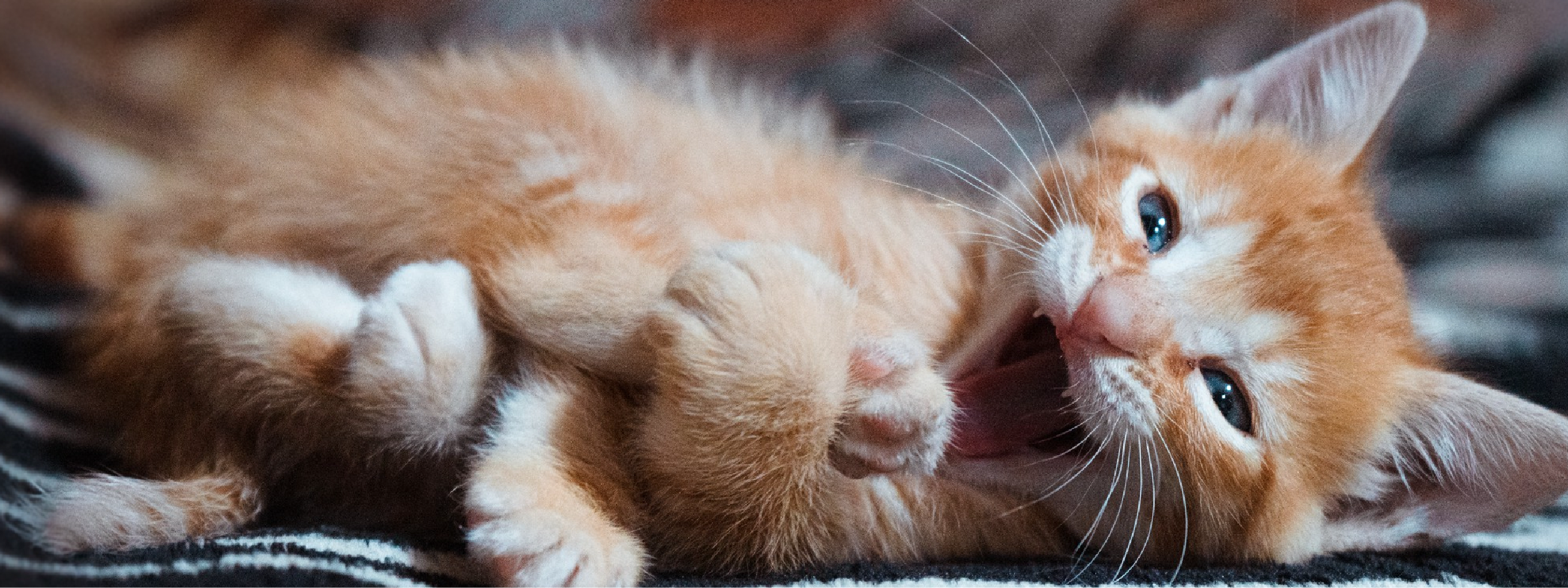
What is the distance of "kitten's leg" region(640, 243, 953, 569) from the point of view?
0.73 metres

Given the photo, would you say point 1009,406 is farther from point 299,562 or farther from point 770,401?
point 299,562

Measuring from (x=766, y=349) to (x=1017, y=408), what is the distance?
29 cm

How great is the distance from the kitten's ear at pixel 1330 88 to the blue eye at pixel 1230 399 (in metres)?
0.32

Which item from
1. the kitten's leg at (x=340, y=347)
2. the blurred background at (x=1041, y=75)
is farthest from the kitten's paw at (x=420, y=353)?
the blurred background at (x=1041, y=75)

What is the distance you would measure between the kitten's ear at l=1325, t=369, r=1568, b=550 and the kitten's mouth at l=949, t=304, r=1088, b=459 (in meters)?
0.33

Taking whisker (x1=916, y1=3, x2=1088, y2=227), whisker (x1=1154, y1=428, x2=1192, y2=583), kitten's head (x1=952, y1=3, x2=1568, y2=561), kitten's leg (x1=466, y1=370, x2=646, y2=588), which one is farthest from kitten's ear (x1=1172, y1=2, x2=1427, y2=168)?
kitten's leg (x1=466, y1=370, x2=646, y2=588)

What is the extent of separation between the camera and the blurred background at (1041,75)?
0.96 m

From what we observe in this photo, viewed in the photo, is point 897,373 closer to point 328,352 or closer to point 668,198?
point 668,198

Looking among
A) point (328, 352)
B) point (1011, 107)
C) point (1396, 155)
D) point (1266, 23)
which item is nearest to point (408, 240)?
point (328, 352)

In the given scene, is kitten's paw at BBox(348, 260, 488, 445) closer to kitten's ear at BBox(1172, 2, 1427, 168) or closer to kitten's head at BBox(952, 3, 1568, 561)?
kitten's head at BBox(952, 3, 1568, 561)

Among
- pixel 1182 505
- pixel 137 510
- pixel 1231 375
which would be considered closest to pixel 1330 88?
pixel 1231 375

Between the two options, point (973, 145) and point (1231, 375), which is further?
point (973, 145)

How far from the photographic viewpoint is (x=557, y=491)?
0.77 meters

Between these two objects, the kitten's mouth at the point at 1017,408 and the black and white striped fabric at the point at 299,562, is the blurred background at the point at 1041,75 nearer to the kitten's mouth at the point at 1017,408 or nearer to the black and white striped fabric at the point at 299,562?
the black and white striped fabric at the point at 299,562
